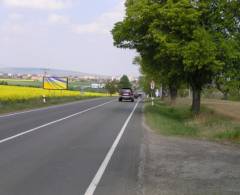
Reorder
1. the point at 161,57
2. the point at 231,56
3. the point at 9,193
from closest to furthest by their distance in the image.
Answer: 1. the point at 9,193
2. the point at 231,56
3. the point at 161,57

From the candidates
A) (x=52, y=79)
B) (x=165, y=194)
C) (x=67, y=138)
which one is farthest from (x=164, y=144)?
(x=52, y=79)

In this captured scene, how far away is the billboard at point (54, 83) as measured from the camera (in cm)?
7819

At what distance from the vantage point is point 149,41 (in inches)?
1330

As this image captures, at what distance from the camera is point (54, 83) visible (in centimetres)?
7938

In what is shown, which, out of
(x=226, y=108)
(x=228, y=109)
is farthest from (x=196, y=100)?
(x=226, y=108)

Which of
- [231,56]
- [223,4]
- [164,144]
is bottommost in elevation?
[164,144]

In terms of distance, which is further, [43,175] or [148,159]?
[148,159]

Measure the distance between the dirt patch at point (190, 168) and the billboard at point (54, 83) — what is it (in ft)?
205

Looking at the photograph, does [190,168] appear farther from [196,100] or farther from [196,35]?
[196,100]

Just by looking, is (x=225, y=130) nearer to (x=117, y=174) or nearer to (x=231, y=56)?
(x=231, y=56)

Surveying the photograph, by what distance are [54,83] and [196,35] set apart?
175 ft

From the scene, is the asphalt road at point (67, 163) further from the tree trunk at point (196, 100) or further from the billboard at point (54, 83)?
the billboard at point (54, 83)

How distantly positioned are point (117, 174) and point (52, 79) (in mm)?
70022

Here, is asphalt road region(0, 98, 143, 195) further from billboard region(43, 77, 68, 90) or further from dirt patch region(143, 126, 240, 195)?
billboard region(43, 77, 68, 90)
